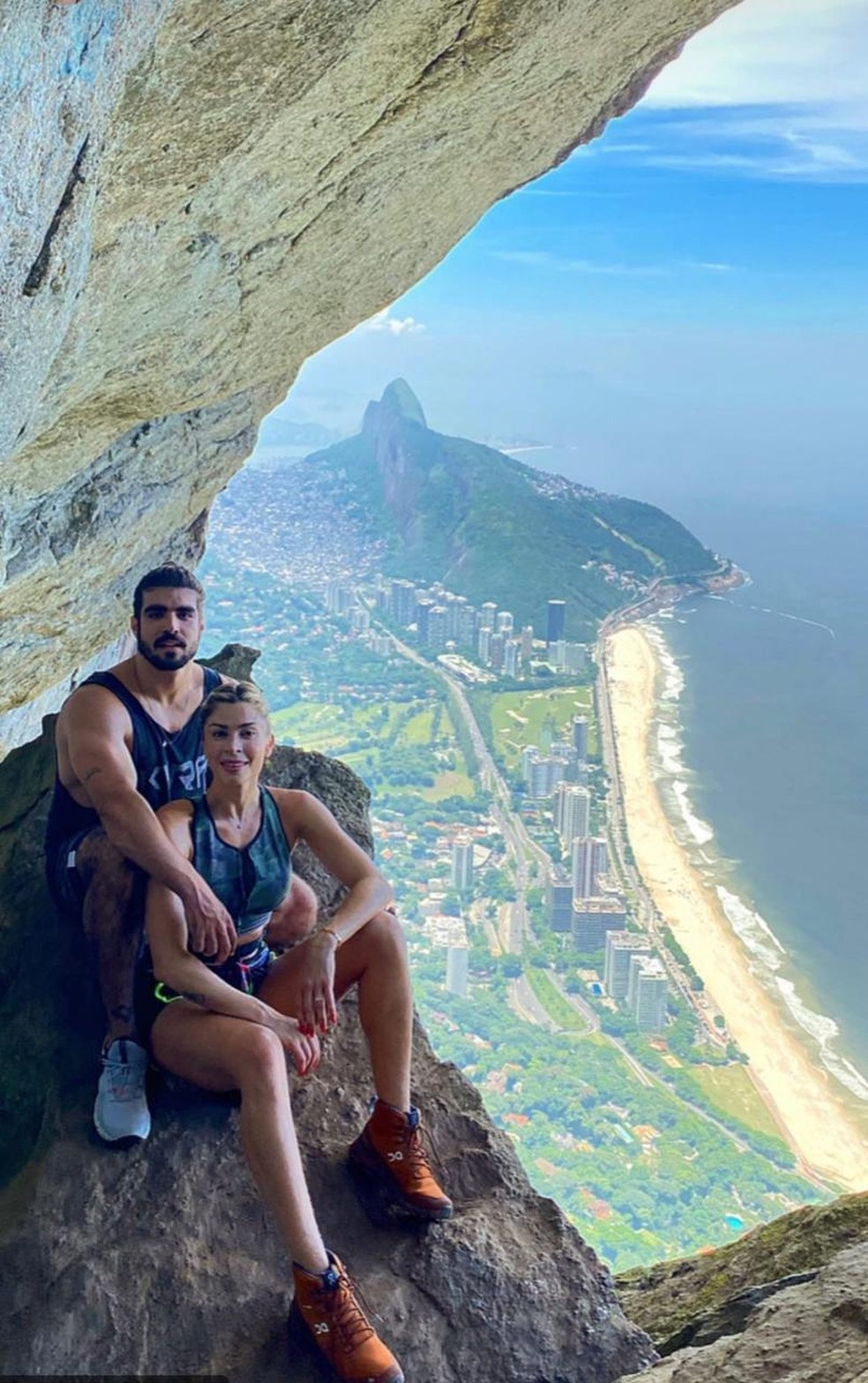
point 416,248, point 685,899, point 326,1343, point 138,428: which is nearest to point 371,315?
point 416,248

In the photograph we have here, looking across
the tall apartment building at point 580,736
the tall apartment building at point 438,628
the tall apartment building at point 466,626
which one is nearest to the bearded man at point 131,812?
the tall apartment building at point 580,736

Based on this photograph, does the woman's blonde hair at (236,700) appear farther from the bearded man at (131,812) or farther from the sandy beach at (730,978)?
the sandy beach at (730,978)

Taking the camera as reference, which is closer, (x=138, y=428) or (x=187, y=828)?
(x=187, y=828)

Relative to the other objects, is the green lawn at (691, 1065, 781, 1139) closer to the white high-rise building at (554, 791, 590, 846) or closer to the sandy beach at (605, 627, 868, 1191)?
the sandy beach at (605, 627, 868, 1191)

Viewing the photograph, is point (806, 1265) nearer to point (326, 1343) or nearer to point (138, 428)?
point (326, 1343)

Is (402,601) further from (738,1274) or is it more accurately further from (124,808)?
(124,808)

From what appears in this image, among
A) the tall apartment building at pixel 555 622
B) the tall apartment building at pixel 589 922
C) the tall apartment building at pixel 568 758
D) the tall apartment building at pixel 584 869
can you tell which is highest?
the tall apartment building at pixel 555 622
